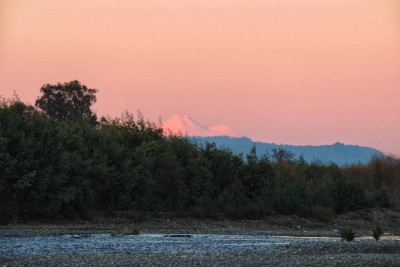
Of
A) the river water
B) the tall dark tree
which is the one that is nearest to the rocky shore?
the river water

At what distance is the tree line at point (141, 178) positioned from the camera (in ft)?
136

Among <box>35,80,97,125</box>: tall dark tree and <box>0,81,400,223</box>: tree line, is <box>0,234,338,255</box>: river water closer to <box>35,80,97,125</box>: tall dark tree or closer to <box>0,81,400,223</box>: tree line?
<box>0,81,400,223</box>: tree line

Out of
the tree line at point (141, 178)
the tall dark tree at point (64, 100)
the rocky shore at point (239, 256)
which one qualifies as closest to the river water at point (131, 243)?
the rocky shore at point (239, 256)

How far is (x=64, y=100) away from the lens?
82.3 meters

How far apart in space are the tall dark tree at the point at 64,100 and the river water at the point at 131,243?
47.5m

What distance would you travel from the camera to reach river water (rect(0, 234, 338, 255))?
27.3 meters

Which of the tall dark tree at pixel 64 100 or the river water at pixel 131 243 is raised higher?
the tall dark tree at pixel 64 100

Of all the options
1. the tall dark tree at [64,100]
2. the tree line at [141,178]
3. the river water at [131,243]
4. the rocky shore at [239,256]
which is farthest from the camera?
the tall dark tree at [64,100]

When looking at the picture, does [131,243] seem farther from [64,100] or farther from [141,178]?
[64,100]

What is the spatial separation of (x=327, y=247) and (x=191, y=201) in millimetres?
24123

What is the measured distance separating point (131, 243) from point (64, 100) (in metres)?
53.0

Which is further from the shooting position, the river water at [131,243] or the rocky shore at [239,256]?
the river water at [131,243]

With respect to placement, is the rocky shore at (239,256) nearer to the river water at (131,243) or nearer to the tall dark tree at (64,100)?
the river water at (131,243)

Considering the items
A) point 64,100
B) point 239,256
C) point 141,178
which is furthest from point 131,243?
point 64,100
